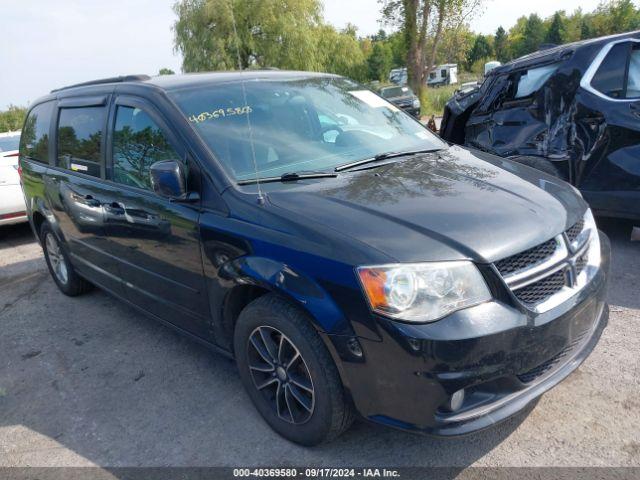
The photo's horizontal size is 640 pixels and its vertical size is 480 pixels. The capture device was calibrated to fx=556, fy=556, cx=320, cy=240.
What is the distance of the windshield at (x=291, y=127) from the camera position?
3.08 m

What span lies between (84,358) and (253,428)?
5.54 ft

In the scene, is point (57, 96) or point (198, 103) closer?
point (198, 103)

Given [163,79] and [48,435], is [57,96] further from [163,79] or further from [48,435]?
[48,435]

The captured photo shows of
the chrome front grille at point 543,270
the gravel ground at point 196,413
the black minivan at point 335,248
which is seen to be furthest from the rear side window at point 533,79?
the chrome front grille at point 543,270

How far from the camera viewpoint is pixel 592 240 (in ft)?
9.47

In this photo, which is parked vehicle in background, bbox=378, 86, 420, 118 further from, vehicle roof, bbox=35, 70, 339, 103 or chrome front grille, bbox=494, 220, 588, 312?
chrome front grille, bbox=494, 220, 588, 312

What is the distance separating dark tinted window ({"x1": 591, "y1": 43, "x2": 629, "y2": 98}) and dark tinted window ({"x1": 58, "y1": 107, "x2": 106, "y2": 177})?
162 inches

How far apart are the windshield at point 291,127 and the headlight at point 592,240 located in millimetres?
1084

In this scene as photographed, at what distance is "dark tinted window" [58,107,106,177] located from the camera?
3.90m

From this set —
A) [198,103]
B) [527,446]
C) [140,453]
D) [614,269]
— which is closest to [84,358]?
[140,453]

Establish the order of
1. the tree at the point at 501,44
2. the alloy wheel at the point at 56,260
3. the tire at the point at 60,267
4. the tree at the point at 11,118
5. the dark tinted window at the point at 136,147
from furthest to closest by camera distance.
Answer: the tree at the point at 501,44 → the tree at the point at 11,118 → the alloy wheel at the point at 56,260 → the tire at the point at 60,267 → the dark tinted window at the point at 136,147

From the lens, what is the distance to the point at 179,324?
11.2 feet

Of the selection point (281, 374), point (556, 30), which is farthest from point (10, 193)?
point (556, 30)

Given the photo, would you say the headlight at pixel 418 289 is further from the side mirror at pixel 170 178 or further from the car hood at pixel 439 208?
the side mirror at pixel 170 178
